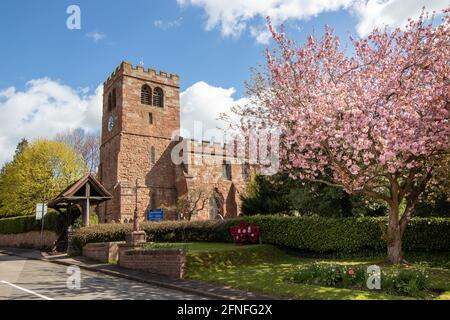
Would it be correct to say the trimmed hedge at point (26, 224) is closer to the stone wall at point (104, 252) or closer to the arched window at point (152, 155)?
the stone wall at point (104, 252)

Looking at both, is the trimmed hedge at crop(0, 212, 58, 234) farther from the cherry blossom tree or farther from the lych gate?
the cherry blossom tree

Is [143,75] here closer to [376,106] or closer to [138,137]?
[138,137]

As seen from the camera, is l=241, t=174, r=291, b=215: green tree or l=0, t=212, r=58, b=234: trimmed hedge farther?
l=241, t=174, r=291, b=215: green tree

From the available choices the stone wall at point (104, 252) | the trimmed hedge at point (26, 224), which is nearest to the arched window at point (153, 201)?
the trimmed hedge at point (26, 224)

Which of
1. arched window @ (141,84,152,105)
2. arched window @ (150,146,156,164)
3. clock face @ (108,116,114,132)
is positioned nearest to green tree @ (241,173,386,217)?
arched window @ (150,146,156,164)

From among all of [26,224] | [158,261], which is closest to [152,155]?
[26,224]

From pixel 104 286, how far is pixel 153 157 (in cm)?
2749

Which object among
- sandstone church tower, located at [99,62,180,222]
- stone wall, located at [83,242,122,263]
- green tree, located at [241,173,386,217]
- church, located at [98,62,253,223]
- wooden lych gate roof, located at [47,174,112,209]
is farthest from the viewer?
church, located at [98,62,253,223]

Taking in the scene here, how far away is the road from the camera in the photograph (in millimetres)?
9797

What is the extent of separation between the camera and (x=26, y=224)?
28.7 meters

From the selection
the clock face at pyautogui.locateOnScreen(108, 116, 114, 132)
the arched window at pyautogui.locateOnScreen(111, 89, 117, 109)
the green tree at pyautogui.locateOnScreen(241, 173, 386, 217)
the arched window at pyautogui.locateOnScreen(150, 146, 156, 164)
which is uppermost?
the arched window at pyautogui.locateOnScreen(111, 89, 117, 109)

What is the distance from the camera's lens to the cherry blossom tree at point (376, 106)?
1152 cm

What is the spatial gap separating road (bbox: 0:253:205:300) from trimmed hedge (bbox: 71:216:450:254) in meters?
6.74
